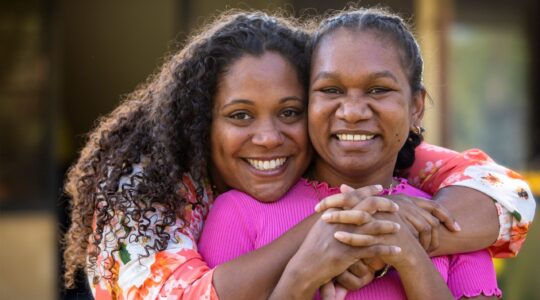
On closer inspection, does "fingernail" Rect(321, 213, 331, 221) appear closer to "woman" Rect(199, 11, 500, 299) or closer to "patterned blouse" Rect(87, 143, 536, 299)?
"woman" Rect(199, 11, 500, 299)

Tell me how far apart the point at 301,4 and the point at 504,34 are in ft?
4.83

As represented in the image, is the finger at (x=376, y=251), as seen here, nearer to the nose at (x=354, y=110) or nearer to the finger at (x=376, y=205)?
the finger at (x=376, y=205)

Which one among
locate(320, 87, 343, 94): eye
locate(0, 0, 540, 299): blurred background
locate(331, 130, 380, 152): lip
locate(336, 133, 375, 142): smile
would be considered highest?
locate(320, 87, 343, 94): eye

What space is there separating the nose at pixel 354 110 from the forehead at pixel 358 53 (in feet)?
0.29

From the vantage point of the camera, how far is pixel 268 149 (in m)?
2.88

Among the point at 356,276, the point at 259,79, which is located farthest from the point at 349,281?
the point at 259,79

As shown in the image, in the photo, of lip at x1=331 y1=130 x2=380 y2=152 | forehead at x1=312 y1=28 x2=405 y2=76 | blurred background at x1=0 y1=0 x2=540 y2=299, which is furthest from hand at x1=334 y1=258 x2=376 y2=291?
blurred background at x1=0 y1=0 x2=540 y2=299

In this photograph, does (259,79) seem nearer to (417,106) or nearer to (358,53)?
(358,53)

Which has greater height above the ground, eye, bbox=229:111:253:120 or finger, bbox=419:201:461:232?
eye, bbox=229:111:253:120

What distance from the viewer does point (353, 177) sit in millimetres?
2934

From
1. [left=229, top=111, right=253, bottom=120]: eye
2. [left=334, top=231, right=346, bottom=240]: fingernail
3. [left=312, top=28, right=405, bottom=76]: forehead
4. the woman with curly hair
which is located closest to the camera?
[left=334, top=231, right=346, bottom=240]: fingernail

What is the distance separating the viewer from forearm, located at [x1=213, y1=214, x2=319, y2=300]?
2.59 m

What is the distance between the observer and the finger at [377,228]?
2582 mm

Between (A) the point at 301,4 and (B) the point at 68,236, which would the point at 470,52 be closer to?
(A) the point at 301,4
